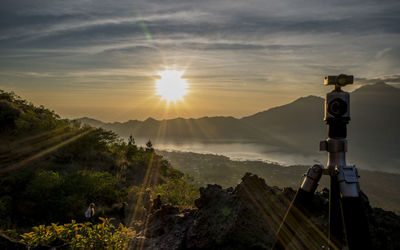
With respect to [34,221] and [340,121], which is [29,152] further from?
[340,121]

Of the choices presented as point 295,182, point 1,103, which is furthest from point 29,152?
point 295,182

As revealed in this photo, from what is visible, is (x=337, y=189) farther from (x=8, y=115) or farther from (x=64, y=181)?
(x=8, y=115)

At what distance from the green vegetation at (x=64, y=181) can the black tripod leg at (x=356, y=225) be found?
272cm

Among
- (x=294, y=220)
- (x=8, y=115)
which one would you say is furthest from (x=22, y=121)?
(x=294, y=220)

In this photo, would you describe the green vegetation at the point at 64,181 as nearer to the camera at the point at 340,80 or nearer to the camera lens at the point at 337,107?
the camera lens at the point at 337,107

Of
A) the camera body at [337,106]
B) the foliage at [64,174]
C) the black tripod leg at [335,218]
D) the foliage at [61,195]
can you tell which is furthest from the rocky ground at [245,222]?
the foliage at [61,195]

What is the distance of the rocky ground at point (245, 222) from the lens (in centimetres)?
323

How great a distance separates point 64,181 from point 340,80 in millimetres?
9249

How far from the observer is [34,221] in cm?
787

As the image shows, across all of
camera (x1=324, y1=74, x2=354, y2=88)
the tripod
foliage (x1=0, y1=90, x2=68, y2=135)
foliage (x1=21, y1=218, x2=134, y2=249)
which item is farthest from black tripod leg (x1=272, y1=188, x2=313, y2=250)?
foliage (x1=0, y1=90, x2=68, y2=135)

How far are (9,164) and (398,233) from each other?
503 inches

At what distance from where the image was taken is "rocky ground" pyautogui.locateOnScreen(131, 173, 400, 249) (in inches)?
127

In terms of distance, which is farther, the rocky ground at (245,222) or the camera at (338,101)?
the rocky ground at (245,222)

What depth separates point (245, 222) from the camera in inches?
131
